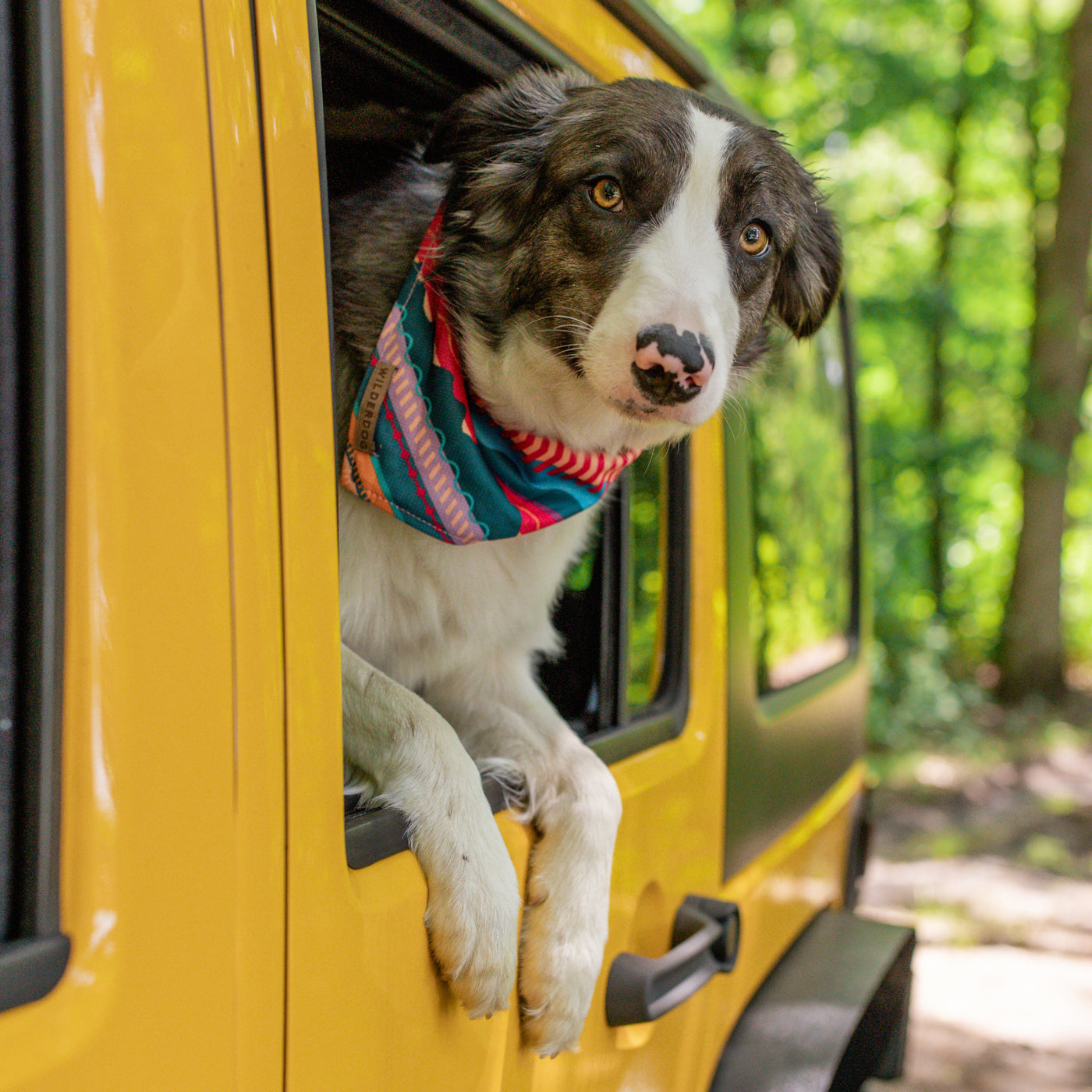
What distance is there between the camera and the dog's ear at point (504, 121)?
165 centimetres

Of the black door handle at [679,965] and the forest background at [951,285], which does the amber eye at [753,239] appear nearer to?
the black door handle at [679,965]

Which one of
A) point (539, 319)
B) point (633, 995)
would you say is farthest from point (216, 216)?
Answer: point (633, 995)

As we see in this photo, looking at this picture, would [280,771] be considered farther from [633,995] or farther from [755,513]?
[755,513]

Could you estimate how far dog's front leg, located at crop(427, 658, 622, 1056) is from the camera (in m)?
1.32

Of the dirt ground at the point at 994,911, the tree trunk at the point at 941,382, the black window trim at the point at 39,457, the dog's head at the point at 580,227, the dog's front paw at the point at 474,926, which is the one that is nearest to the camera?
the black window trim at the point at 39,457

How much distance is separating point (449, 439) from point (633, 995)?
2.67 feet

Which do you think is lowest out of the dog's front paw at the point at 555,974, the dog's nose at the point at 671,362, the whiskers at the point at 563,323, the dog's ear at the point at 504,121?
the dog's front paw at the point at 555,974

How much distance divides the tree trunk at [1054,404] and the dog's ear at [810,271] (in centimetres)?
784

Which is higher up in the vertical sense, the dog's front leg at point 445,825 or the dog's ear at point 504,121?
the dog's ear at point 504,121

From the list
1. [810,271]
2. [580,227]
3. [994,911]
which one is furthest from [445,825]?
[994,911]

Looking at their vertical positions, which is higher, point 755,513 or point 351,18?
point 351,18

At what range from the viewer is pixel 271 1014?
2.93 ft

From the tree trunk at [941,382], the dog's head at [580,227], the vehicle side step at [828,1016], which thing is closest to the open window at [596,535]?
the dog's head at [580,227]

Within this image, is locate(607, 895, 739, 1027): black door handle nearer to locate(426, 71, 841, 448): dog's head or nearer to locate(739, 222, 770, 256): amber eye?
locate(426, 71, 841, 448): dog's head
